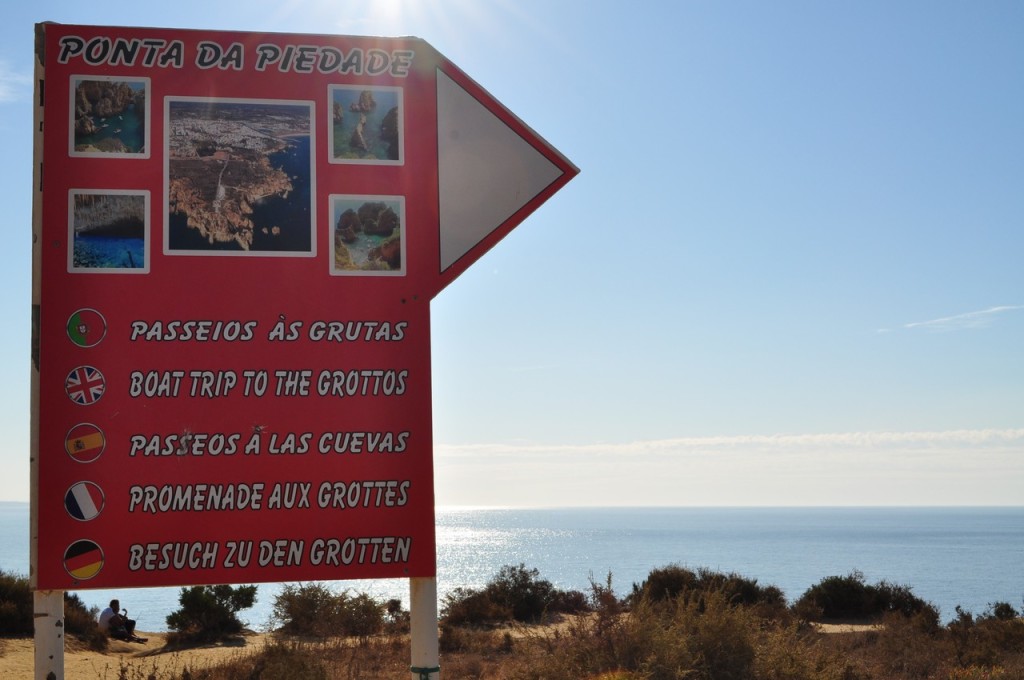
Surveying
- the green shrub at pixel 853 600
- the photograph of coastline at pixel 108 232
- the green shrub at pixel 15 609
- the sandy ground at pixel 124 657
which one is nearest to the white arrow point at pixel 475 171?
the photograph of coastline at pixel 108 232

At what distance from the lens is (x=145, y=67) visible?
6.04 meters

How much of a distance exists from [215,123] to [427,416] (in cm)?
234

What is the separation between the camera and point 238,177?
6.05 meters

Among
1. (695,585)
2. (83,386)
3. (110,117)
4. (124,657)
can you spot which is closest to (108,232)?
(110,117)

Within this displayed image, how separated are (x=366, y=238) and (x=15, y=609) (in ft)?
43.9

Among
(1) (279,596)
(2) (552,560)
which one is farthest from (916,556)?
(1) (279,596)

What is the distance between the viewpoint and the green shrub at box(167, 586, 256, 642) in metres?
17.9

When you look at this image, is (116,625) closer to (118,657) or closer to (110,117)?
(118,657)

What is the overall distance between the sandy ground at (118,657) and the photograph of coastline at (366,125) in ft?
23.6

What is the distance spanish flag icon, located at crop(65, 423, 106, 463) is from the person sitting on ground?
12.9m

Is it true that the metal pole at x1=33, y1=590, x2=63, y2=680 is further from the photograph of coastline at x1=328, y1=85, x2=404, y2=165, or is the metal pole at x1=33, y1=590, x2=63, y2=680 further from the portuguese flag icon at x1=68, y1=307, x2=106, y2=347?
the photograph of coastline at x1=328, y1=85, x2=404, y2=165

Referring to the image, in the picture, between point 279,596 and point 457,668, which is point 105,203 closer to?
point 457,668

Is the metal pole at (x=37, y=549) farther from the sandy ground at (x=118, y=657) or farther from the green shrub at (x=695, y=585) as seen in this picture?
the green shrub at (x=695, y=585)

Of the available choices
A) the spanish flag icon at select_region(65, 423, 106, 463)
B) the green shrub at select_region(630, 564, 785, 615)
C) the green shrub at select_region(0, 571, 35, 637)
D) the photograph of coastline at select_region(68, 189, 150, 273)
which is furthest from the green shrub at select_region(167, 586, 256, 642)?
the photograph of coastline at select_region(68, 189, 150, 273)
